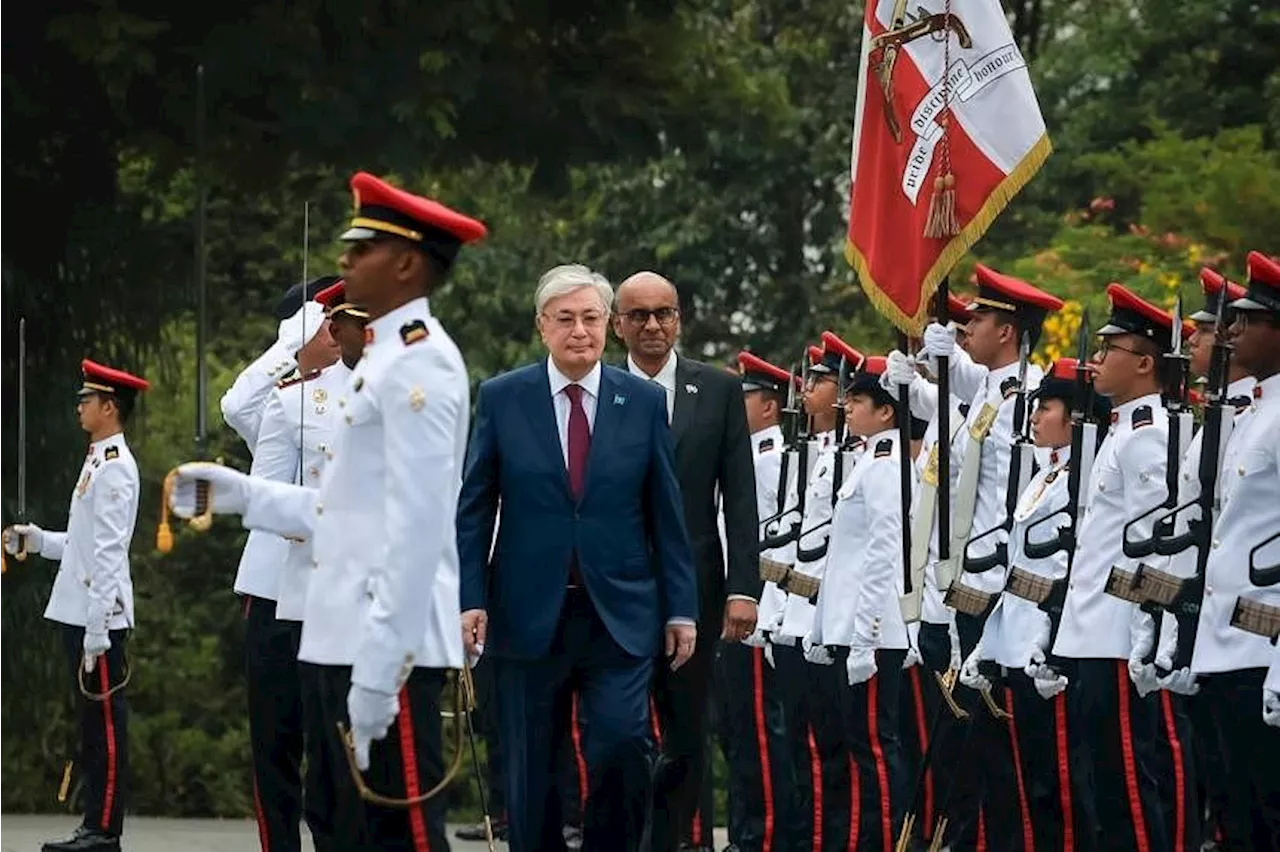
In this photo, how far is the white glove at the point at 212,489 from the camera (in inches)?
294

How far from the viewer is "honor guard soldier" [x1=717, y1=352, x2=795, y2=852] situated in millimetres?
14008

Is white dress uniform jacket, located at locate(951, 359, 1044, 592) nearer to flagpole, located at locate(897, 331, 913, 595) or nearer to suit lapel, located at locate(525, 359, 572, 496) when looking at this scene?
flagpole, located at locate(897, 331, 913, 595)

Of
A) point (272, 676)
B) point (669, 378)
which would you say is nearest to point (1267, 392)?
point (669, 378)

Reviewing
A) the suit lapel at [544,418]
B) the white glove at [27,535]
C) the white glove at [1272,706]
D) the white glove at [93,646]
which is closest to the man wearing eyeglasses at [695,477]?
the suit lapel at [544,418]

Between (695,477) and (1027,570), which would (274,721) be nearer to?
(695,477)

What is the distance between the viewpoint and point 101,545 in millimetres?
13305

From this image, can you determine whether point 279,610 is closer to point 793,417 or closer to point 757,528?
point 757,528

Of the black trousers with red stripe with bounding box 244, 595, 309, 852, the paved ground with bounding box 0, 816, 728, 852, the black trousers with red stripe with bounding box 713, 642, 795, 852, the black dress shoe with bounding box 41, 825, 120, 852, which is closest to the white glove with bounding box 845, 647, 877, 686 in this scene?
the black trousers with red stripe with bounding box 713, 642, 795, 852

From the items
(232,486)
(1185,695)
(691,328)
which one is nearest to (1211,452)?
(1185,695)

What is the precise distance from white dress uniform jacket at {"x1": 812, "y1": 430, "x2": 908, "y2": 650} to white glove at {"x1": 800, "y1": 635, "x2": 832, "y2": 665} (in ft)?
0.10

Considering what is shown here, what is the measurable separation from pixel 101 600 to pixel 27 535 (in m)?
0.86

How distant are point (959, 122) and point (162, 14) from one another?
7.30m

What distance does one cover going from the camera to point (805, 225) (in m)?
28.9

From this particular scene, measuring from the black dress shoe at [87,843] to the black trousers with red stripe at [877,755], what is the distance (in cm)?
318
